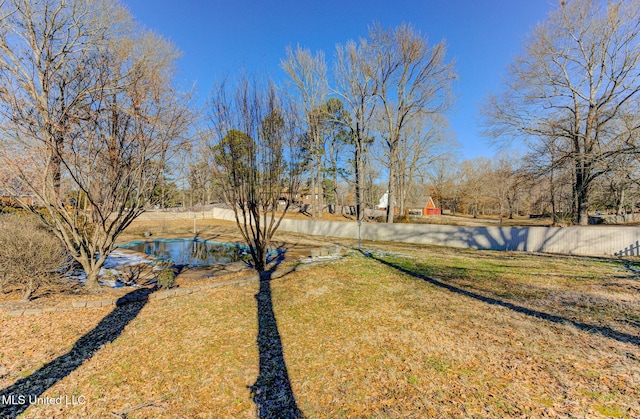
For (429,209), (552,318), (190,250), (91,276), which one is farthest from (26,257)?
(429,209)

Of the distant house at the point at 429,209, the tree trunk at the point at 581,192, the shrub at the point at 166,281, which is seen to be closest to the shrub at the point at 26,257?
the shrub at the point at 166,281

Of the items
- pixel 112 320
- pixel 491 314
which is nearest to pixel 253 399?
pixel 112 320

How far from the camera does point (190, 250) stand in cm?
1133

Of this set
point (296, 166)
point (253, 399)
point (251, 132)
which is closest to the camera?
point (253, 399)

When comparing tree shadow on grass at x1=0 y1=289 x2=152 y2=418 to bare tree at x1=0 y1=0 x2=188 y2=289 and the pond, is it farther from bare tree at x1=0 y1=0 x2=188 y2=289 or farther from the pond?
the pond

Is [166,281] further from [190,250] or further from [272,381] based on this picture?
[190,250]

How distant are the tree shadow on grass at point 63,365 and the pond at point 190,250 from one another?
5.08m

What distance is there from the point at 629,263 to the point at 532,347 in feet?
25.6

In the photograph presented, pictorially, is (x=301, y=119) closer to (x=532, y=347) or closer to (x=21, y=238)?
(x=21, y=238)

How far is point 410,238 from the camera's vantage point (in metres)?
13.1

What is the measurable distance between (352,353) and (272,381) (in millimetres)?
916

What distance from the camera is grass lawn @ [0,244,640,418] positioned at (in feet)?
7.06

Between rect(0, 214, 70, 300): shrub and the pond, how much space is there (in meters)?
4.42

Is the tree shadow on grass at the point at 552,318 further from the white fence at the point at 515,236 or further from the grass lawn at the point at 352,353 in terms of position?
the white fence at the point at 515,236
